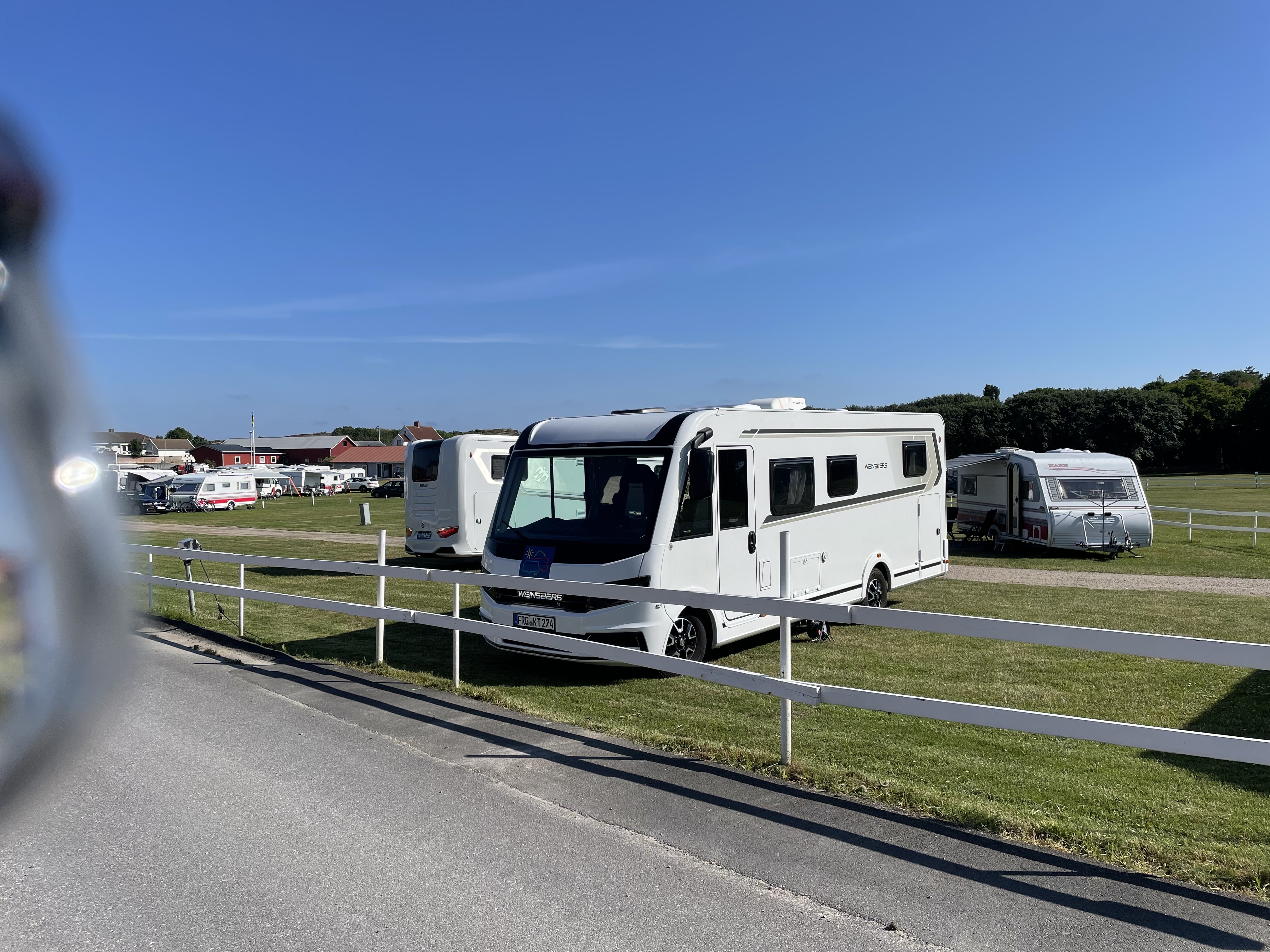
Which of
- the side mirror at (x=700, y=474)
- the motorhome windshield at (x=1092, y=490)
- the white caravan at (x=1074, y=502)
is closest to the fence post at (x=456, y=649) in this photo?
the side mirror at (x=700, y=474)

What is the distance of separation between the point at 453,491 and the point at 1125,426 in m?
76.1

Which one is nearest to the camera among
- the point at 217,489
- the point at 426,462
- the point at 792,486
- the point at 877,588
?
the point at 792,486

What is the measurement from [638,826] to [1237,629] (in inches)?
405

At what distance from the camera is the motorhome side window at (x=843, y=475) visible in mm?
11312

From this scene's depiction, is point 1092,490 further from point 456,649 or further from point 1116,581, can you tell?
point 456,649

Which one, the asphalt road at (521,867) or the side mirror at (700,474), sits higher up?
the side mirror at (700,474)

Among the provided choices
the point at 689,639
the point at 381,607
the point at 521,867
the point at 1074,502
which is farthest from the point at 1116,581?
the point at 521,867

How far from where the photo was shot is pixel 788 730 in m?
5.80

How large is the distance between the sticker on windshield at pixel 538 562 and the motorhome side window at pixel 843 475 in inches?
154

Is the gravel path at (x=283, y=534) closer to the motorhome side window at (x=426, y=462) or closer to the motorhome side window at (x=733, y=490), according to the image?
the motorhome side window at (x=426, y=462)

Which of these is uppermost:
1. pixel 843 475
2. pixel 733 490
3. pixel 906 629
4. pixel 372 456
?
pixel 372 456

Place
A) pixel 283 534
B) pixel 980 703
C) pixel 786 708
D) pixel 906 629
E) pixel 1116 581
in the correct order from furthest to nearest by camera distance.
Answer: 1. pixel 283 534
2. pixel 1116 581
3. pixel 980 703
4. pixel 906 629
5. pixel 786 708

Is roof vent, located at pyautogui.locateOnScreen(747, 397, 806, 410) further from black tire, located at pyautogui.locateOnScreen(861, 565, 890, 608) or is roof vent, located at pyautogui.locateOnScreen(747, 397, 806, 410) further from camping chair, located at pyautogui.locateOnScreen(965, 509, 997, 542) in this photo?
camping chair, located at pyautogui.locateOnScreen(965, 509, 997, 542)

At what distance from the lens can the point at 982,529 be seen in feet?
78.2
